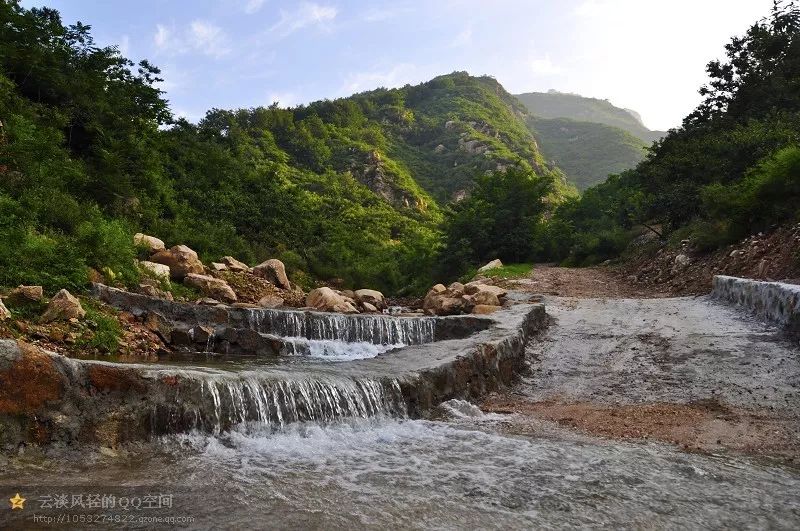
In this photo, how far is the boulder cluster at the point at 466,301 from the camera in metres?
14.6

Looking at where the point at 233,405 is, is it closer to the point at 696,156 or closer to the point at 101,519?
the point at 101,519

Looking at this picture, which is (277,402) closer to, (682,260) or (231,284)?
(231,284)

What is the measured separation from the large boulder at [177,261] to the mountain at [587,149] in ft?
238

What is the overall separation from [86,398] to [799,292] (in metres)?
10.3

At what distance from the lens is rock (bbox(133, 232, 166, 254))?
16062mm

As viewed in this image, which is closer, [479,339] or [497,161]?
[479,339]

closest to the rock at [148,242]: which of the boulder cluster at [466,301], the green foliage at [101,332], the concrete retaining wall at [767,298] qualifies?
the green foliage at [101,332]

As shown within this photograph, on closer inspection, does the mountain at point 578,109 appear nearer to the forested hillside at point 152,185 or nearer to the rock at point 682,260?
the forested hillside at point 152,185

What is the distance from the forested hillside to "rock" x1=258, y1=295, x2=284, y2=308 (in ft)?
12.6

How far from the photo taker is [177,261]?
15.8 m

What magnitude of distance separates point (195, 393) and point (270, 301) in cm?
1138

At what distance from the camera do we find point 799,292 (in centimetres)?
895

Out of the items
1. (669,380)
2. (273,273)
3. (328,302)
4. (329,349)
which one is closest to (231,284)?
(273,273)

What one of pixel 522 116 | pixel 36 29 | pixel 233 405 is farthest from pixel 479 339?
pixel 522 116
